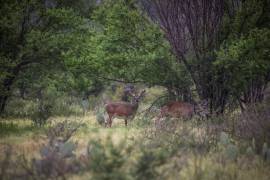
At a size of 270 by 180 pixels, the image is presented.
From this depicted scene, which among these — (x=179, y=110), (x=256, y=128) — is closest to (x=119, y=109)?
(x=179, y=110)

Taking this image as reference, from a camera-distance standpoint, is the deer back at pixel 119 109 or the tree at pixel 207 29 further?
the deer back at pixel 119 109

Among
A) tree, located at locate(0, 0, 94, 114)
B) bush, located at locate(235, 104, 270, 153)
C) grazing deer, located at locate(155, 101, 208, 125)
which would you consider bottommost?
bush, located at locate(235, 104, 270, 153)

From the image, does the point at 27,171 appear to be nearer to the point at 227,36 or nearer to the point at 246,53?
the point at 246,53

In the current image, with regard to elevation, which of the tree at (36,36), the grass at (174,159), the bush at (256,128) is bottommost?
the grass at (174,159)

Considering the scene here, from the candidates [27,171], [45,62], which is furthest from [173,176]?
[45,62]

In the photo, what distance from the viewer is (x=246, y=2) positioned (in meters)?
13.8

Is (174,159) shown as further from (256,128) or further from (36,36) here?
(36,36)

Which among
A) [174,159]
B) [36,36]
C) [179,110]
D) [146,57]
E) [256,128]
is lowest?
[174,159]

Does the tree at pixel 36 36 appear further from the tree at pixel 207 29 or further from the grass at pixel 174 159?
the grass at pixel 174 159

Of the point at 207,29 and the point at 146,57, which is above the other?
the point at 207,29

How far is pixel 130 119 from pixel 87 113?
3.40 meters

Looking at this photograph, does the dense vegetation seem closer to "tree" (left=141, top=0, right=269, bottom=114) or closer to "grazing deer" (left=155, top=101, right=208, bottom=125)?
"tree" (left=141, top=0, right=269, bottom=114)

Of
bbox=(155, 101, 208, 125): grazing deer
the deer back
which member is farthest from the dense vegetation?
the deer back

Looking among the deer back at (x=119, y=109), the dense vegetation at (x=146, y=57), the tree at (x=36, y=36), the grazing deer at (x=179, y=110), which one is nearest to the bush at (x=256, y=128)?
the dense vegetation at (x=146, y=57)
